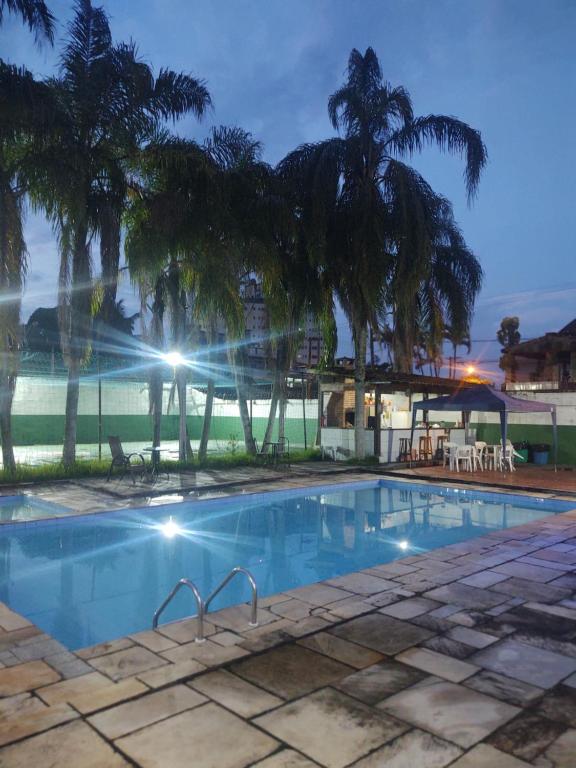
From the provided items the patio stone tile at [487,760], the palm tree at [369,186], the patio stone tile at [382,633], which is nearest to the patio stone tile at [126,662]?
the patio stone tile at [382,633]

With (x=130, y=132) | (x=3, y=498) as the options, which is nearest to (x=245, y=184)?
(x=130, y=132)

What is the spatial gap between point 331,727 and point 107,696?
1.21 m

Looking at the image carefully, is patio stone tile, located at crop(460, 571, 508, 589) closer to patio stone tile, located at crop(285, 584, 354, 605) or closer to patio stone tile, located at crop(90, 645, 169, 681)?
patio stone tile, located at crop(285, 584, 354, 605)

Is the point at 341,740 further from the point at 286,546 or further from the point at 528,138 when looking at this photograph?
the point at 528,138

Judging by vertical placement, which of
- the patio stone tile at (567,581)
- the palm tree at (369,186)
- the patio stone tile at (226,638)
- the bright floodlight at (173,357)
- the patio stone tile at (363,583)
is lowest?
the patio stone tile at (363,583)

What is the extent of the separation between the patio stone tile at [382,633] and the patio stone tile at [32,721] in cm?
182

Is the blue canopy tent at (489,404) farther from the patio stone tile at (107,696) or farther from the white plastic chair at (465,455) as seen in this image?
the patio stone tile at (107,696)

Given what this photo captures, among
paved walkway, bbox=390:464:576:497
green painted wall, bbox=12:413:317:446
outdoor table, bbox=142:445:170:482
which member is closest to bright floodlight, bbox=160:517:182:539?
outdoor table, bbox=142:445:170:482

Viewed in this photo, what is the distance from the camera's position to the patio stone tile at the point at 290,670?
3.29 meters

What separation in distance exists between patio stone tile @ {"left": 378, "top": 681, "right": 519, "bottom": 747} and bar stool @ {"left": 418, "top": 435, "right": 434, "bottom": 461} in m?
13.4

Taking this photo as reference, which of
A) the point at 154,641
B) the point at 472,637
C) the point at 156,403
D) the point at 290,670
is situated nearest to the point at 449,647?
the point at 472,637

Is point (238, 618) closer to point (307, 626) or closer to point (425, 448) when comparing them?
point (307, 626)

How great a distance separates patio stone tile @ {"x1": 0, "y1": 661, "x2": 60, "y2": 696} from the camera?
3.29 meters

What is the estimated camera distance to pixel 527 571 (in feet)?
18.8
